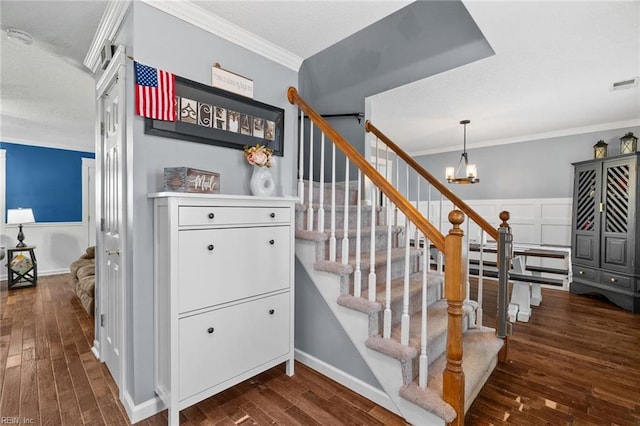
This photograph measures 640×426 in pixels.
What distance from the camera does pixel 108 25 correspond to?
1953 millimetres

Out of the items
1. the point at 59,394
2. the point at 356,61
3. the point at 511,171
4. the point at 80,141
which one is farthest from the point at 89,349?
the point at 511,171

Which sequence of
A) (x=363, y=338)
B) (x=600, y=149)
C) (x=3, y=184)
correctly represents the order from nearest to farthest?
(x=363, y=338) → (x=600, y=149) → (x=3, y=184)

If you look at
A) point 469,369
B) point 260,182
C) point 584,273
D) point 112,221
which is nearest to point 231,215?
point 260,182

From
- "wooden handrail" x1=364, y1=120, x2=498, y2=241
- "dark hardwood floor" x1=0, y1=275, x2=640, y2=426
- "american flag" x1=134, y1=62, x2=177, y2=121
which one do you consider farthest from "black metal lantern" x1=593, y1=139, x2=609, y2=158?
"american flag" x1=134, y1=62, x2=177, y2=121

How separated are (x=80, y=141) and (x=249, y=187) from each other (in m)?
5.09

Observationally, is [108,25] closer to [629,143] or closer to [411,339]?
[411,339]

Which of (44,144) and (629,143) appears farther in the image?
(44,144)

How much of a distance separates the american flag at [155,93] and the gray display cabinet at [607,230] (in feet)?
18.0

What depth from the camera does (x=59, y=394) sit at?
193 cm

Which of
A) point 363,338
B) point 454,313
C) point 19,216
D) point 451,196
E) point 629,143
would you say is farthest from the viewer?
point 19,216

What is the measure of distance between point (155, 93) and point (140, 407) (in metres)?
1.87

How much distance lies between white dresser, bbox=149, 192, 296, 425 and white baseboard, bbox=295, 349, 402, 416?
33 centimetres

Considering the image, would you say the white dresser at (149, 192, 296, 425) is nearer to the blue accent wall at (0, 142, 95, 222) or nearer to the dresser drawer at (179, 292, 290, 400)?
the dresser drawer at (179, 292, 290, 400)

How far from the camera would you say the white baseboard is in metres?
1.85
